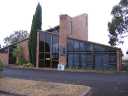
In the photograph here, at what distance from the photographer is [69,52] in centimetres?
4019

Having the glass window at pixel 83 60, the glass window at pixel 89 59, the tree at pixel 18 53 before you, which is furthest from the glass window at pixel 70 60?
the tree at pixel 18 53

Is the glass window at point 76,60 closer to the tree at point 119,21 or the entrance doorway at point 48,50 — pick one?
the entrance doorway at point 48,50

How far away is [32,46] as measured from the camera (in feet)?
142

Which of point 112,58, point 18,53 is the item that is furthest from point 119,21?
point 18,53

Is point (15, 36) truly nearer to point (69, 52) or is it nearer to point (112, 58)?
point (69, 52)

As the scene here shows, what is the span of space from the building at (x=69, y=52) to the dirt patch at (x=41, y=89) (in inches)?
781

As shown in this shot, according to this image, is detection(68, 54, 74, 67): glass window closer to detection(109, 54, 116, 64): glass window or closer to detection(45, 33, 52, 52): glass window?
detection(45, 33, 52, 52): glass window

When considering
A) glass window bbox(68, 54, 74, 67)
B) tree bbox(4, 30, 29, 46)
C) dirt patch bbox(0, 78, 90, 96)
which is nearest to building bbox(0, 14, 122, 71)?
glass window bbox(68, 54, 74, 67)

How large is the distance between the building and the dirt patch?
19.8 m

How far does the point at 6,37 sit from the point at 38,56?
46.2 metres

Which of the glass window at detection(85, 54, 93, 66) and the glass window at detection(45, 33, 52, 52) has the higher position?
the glass window at detection(45, 33, 52, 52)

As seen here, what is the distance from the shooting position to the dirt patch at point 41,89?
51.6 feet

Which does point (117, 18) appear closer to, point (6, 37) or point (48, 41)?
point (48, 41)

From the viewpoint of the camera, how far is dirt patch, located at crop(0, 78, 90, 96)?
51.6 ft
